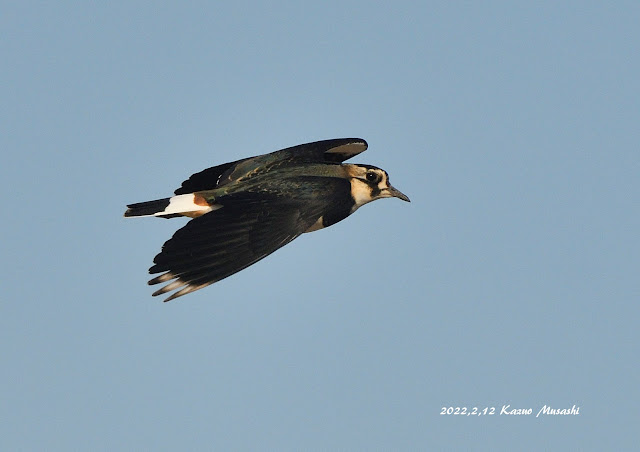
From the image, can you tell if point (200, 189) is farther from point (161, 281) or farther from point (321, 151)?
point (161, 281)

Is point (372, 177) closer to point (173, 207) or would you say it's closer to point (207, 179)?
point (207, 179)

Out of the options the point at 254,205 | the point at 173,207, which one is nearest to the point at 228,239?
the point at 254,205

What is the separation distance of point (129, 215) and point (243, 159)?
7.70 feet

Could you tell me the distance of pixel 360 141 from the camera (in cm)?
1798

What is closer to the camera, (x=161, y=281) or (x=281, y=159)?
(x=161, y=281)

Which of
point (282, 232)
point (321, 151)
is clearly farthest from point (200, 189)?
point (282, 232)

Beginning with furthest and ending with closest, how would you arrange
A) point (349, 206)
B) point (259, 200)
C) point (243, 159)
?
1. point (243, 159)
2. point (349, 206)
3. point (259, 200)

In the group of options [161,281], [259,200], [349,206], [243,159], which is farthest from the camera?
[243,159]

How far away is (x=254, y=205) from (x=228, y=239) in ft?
2.88

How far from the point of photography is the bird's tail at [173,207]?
15980 millimetres

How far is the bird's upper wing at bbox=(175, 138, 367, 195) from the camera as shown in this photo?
673 inches

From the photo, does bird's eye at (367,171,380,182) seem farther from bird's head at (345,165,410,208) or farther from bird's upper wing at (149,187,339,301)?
bird's upper wing at (149,187,339,301)

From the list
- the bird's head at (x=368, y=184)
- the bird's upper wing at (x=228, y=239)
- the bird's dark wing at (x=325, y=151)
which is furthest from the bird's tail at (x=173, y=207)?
the bird's head at (x=368, y=184)

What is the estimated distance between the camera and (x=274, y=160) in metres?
17.1
